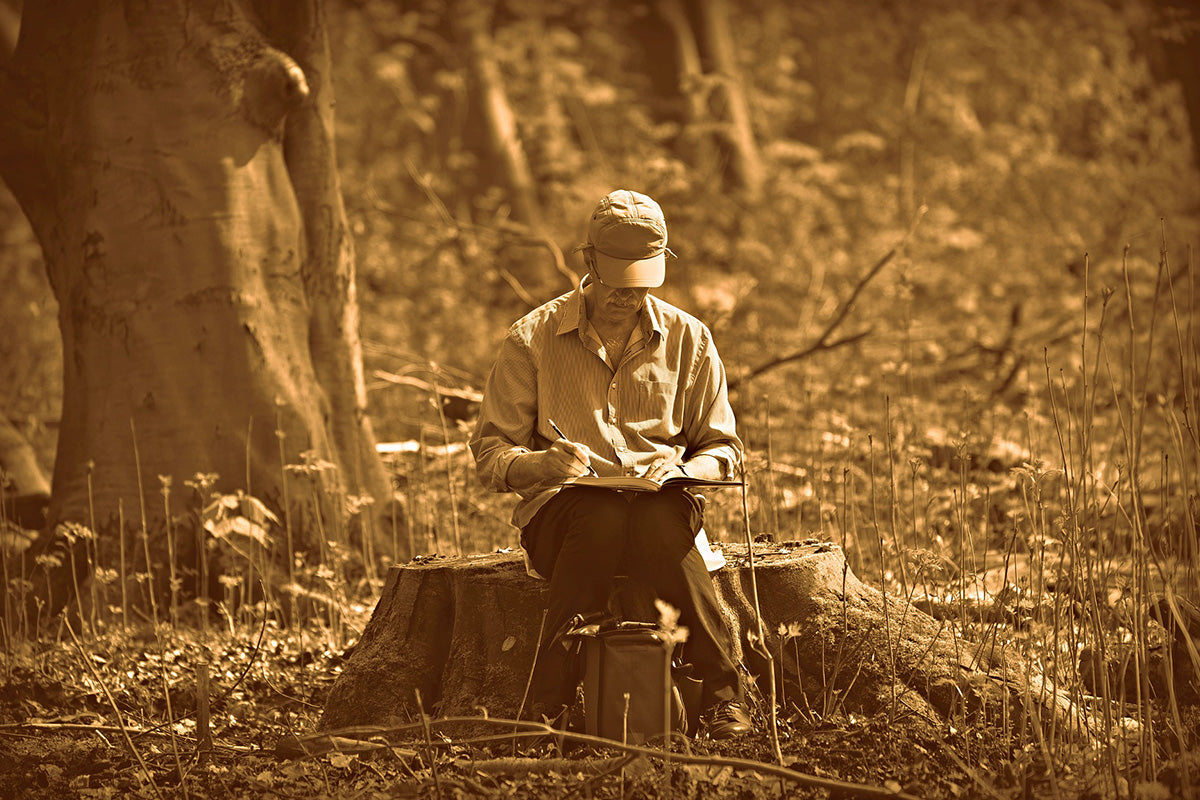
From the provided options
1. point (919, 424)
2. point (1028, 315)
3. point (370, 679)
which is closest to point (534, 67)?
point (1028, 315)

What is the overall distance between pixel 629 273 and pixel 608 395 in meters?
0.35

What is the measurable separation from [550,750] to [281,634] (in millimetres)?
1903

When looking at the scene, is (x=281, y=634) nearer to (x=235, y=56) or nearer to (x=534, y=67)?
(x=235, y=56)

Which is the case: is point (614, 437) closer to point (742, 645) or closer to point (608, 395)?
point (608, 395)

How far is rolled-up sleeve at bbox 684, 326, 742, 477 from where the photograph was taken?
3.60m

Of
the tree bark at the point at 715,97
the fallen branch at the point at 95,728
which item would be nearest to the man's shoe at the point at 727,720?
the fallen branch at the point at 95,728

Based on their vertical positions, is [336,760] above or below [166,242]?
below

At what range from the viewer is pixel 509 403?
11.8 feet

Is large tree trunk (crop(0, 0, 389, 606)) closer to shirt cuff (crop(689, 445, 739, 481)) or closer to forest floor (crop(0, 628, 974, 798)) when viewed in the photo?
forest floor (crop(0, 628, 974, 798))

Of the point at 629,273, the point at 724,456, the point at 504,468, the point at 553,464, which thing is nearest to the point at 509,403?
the point at 504,468

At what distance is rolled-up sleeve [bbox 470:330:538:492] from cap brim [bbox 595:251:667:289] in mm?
344

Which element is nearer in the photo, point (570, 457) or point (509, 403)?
point (570, 457)

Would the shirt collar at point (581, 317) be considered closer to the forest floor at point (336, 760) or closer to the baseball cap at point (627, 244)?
the baseball cap at point (627, 244)

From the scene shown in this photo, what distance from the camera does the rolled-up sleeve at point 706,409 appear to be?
3602mm
